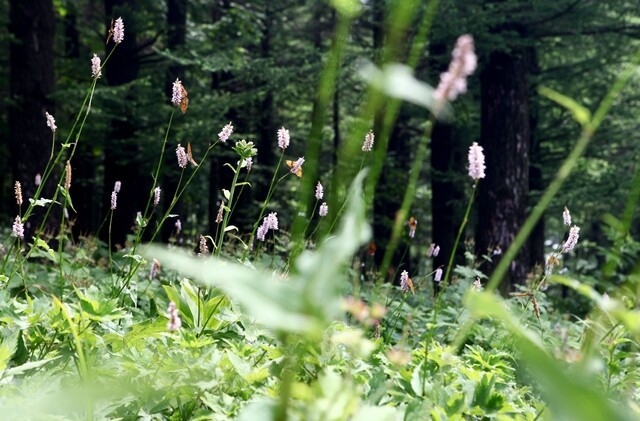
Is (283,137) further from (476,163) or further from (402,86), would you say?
(402,86)

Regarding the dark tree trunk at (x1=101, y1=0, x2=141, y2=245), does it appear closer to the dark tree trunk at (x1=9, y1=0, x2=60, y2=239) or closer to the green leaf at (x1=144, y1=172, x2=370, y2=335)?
the dark tree trunk at (x1=9, y1=0, x2=60, y2=239)

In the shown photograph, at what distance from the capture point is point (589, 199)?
9.24 metres

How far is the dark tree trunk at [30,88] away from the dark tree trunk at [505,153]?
5.47m

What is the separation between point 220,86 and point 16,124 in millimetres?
5680

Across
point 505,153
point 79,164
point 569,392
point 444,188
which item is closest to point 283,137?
point 569,392

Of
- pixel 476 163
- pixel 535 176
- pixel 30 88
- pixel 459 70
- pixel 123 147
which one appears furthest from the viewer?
pixel 535 176

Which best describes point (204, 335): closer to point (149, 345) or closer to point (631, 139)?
point (149, 345)

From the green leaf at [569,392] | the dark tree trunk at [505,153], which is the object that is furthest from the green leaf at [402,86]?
the dark tree trunk at [505,153]

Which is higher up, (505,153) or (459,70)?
(459,70)

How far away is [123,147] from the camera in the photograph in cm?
1027

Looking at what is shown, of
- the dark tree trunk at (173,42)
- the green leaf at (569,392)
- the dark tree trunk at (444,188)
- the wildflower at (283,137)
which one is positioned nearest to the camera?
the green leaf at (569,392)

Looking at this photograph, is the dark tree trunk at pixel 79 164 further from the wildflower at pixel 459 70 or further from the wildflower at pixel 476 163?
the wildflower at pixel 459 70

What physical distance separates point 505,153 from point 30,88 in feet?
20.2

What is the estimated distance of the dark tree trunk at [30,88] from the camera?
7.55 m
